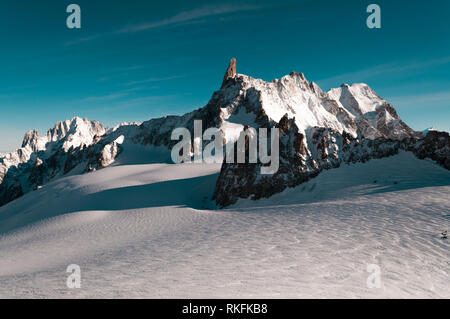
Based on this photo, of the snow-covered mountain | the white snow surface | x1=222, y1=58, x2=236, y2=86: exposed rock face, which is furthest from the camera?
x1=222, y1=58, x2=236, y2=86: exposed rock face

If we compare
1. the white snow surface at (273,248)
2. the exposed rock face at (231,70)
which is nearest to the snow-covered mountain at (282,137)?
the exposed rock face at (231,70)

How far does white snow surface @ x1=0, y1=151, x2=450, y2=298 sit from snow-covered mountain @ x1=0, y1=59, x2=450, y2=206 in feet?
9.19

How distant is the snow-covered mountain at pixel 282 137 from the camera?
24.3 metres

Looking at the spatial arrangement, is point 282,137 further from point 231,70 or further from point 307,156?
point 231,70

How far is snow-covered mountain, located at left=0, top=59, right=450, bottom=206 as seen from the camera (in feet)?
79.7

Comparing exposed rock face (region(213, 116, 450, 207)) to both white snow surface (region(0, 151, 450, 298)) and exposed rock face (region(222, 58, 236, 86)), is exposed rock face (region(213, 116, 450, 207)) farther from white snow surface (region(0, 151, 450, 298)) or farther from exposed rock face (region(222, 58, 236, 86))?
exposed rock face (region(222, 58, 236, 86))

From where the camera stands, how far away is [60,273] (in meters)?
7.37

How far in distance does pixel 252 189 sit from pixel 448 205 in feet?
56.4

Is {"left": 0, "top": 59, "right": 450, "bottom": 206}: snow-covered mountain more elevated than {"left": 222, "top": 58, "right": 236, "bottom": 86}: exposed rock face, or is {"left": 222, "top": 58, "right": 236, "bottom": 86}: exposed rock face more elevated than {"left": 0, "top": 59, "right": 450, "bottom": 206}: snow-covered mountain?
{"left": 222, "top": 58, "right": 236, "bottom": 86}: exposed rock face

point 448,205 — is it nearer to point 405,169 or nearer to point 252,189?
point 405,169

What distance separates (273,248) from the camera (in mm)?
8234

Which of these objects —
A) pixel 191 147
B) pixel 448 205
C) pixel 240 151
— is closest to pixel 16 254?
pixel 240 151

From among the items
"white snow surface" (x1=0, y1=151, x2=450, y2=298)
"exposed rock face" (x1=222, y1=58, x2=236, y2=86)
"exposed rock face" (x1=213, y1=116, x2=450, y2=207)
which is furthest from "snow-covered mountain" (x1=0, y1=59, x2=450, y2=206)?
"white snow surface" (x1=0, y1=151, x2=450, y2=298)

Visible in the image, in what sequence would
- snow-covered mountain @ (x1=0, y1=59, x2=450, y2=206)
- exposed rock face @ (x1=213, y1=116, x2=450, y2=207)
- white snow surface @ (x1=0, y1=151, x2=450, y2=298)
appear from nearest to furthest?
1. white snow surface @ (x1=0, y1=151, x2=450, y2=298)
2. exposed rock face @ (x1=213, y1=116, x2=450, y2=207)
3. snow-covered mountain @ (x1=0, y1=59, x2=450, y2=206)
